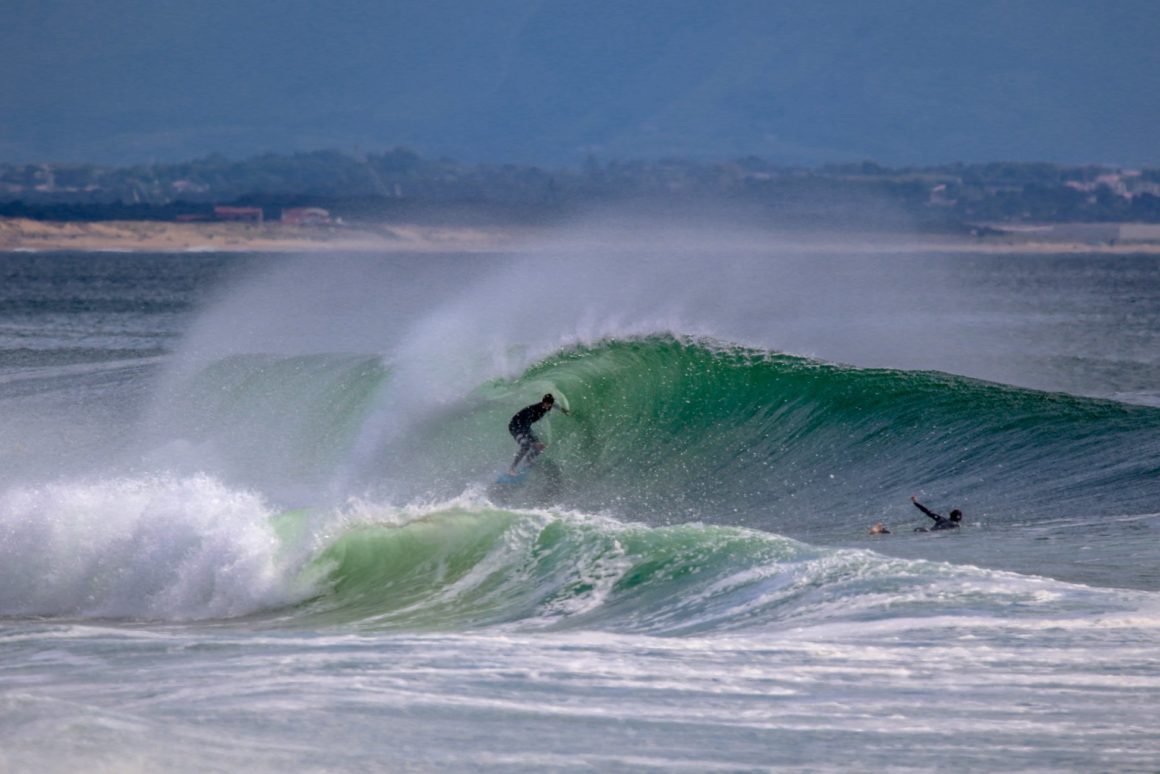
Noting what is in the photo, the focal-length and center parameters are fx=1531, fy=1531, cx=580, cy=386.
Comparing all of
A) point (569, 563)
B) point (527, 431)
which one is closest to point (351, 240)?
point (527, 431)

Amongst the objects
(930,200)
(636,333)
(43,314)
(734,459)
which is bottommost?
(734,459)

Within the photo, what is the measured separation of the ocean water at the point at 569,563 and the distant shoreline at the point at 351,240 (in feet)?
350

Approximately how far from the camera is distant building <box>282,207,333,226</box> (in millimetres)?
155875

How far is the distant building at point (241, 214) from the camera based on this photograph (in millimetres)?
168250

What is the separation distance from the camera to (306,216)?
527ft

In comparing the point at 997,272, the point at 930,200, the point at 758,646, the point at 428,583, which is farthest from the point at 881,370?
the point at 930,200

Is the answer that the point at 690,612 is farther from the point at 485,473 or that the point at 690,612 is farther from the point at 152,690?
the point at 485,473

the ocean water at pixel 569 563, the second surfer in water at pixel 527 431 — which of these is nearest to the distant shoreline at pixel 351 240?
the ocean water at pixel 569 563

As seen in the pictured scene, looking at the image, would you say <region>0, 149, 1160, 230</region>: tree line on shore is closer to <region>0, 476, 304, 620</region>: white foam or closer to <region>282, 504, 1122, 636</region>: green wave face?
<region>0, 476, 304, 620</region>: white foam

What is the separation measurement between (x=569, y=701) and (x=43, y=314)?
49.8m

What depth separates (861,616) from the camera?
388 inches

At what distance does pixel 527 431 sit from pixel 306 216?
14762cm

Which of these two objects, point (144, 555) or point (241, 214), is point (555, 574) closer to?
point (144, 555)

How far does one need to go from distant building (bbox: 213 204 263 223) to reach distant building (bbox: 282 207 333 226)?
3332 mm
